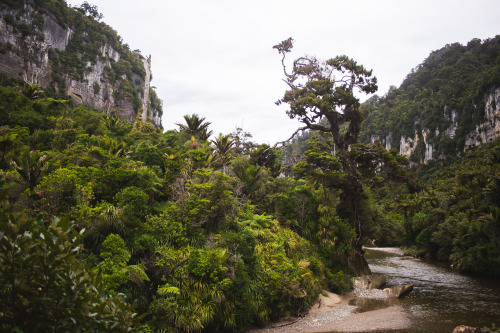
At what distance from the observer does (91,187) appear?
9672mm

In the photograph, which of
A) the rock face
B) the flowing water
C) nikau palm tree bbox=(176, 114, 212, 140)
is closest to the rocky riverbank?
the flowing water

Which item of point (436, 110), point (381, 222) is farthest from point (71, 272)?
point (436, 110)

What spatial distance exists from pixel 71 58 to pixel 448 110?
8923 cm

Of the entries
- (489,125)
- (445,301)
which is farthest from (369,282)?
(489,125)

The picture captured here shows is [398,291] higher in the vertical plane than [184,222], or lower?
lower

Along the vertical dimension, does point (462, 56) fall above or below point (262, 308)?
above

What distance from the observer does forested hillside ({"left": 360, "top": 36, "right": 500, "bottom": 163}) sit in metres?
62.1

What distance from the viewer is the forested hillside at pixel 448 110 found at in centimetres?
6206

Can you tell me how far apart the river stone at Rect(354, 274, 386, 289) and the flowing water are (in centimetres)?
176

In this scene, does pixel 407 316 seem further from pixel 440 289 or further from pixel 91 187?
pixel 91 187

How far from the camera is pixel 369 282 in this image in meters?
Result: 16.4

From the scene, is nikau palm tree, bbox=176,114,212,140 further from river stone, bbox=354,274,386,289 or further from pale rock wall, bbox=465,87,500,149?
pale rock wall, bbox=465,87,500,149

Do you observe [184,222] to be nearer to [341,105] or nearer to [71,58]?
[341,105]

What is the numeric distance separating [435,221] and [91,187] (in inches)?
1303
